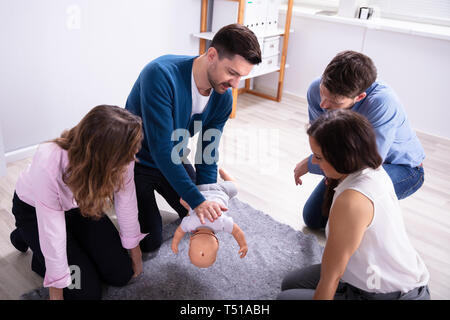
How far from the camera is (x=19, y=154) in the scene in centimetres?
224

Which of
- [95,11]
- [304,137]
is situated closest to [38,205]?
[95,11]

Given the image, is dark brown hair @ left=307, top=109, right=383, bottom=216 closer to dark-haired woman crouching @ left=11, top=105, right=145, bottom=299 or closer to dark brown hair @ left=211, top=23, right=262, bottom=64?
dark brown hair @ left=211, top=23, right=262, bottom=64

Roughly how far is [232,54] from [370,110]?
583 millimetres

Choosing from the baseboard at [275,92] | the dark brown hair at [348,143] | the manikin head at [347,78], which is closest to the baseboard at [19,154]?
the manikin head at [347,78]

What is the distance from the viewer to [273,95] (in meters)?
3.62

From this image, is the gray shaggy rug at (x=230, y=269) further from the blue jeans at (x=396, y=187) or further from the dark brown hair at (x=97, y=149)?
the dark brown hair at (x=97, y=149)

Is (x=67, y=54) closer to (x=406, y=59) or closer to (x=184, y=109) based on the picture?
(x=184, y=109)

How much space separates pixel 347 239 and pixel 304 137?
188cm

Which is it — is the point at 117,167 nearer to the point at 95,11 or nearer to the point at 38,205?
the point at 38,205

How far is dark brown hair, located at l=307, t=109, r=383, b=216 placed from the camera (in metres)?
1.04

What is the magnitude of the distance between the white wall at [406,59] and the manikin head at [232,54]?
1.97 m

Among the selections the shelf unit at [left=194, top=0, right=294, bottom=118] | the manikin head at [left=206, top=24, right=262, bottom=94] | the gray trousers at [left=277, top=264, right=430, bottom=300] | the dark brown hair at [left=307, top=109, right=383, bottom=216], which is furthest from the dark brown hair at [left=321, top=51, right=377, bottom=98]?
the shelf unit at [left=194, top=0, right=294, bottom=118]

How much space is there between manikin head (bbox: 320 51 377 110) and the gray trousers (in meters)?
0.60

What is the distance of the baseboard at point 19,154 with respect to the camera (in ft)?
7.23
